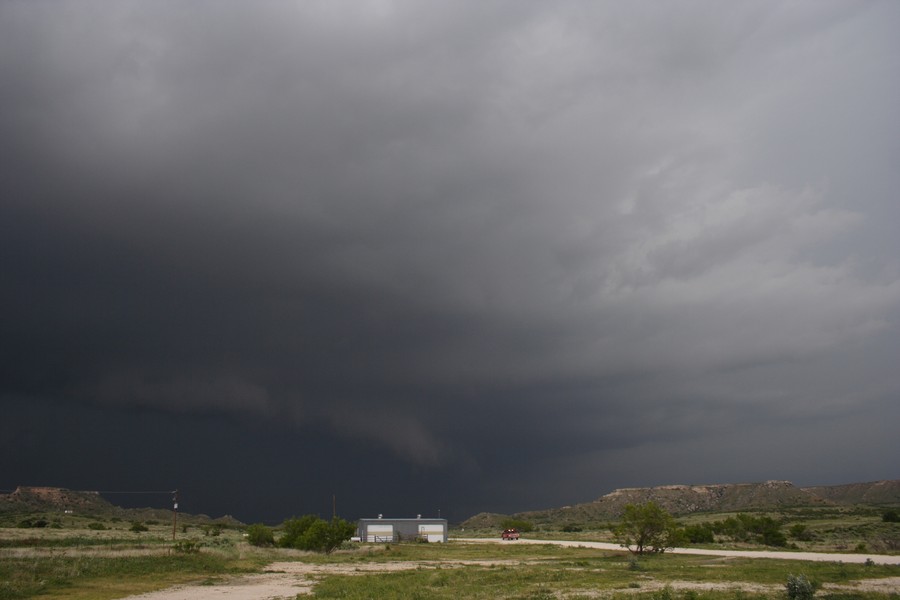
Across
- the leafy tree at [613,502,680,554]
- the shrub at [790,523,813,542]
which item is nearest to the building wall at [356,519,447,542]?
the leafy tree at [613,502,680,554]

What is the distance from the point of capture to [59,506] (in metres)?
172

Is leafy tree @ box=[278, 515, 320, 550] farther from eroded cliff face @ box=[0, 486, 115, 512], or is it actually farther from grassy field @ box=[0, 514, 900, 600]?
eroded cliff face @ box=[0, 486, 115, 512]

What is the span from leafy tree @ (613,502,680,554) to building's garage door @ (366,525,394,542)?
50704 mm

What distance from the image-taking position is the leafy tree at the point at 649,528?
6041 centimetres

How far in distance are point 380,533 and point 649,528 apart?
5408cm

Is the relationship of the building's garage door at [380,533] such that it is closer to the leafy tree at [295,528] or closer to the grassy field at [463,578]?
the leafy tree at [295,528]

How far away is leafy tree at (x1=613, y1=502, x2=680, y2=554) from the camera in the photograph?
60406mm

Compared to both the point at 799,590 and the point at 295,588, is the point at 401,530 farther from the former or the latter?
the point at 799,590

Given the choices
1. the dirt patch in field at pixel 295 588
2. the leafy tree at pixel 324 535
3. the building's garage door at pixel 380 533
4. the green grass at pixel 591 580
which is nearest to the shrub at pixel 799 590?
the green grass at pixel 591 580

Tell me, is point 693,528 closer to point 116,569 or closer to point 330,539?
point 330,539

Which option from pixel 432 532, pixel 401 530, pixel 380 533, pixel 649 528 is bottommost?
pixel 432 532

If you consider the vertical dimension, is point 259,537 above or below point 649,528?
below

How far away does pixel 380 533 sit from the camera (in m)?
103

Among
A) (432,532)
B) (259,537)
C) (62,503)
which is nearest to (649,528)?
(259,537)
